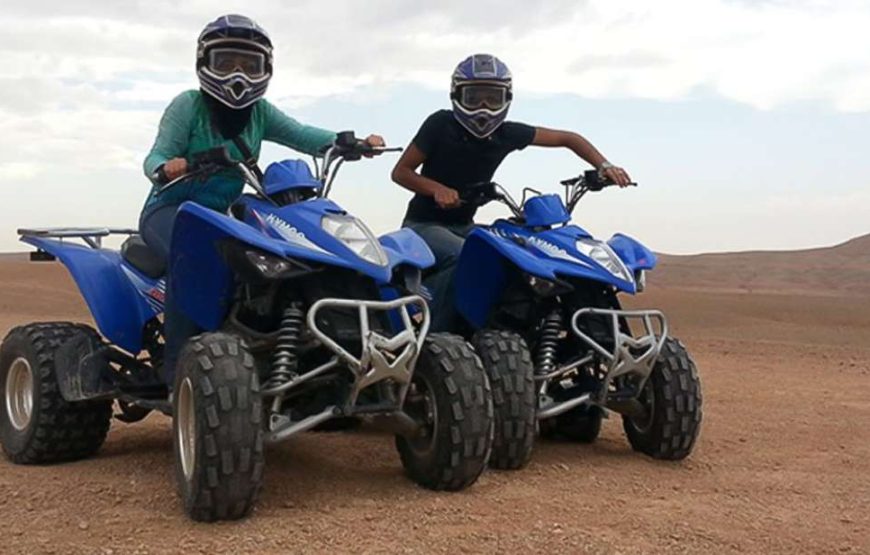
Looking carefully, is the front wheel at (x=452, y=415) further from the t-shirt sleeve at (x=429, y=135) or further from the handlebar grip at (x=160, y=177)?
the t-shirt sleeve at (x=429, y=135)

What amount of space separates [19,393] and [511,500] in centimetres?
307

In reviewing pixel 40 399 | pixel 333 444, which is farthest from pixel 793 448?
pixel 40 399

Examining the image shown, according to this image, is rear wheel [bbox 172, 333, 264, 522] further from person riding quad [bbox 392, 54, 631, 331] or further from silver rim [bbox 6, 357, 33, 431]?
person riding quad [bbox 392, 54, 631, 331]

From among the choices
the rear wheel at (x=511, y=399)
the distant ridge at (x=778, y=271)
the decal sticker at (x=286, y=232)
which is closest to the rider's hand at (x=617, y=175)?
the rear wheel at (x=511, y=399)

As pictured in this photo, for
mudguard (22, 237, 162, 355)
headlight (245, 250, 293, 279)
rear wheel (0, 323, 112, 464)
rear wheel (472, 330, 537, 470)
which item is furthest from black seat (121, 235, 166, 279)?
rear wheel (472, 330, 537, 470)

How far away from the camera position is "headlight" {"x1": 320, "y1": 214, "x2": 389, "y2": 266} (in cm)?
481

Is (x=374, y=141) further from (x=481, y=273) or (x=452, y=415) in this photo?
(x=452, y=415)

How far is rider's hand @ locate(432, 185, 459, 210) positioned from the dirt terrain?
1521 millimetres

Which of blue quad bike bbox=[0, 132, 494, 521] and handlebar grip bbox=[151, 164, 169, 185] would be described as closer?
blue quad bike bbox=[0, 132, 494, 521]

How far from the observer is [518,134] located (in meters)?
7.09

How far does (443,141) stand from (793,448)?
2974mm

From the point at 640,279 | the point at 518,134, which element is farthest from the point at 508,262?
the point at 518,134

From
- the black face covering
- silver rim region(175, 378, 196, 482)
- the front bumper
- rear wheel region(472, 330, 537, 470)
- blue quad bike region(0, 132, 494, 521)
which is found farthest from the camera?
the black face covering

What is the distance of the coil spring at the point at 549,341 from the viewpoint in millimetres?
6008
